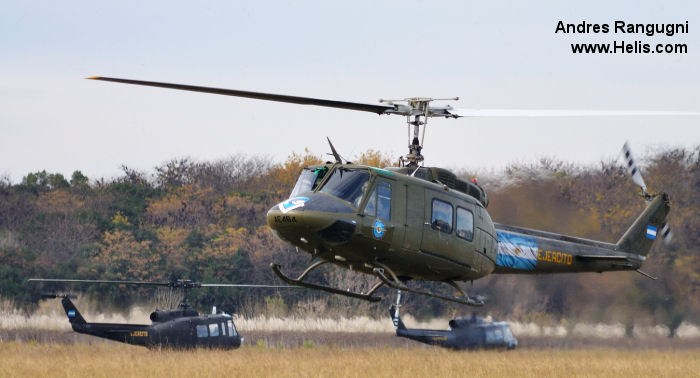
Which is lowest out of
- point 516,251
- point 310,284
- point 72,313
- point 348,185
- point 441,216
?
point 72,313

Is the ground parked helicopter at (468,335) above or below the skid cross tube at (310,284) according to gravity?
below

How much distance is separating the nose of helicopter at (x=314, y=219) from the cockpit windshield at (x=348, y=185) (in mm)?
162

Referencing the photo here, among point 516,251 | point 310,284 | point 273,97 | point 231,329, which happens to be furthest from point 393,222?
point 231,329

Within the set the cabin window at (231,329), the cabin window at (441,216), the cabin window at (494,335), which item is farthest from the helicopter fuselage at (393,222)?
the cabin window at (231,329)

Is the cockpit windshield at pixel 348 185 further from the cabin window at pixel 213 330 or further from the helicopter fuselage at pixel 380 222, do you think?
the cabin window at pixel 213 330

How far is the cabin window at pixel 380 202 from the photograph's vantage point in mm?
17219

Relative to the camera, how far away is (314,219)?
55.0ft

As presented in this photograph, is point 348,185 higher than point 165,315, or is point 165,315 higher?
point 348,185

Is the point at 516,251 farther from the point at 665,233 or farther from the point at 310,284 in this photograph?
the point at 665,233

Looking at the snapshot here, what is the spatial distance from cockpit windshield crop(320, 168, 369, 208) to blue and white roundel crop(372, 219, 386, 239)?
43 cm

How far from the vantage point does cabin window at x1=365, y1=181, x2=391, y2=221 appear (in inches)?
678

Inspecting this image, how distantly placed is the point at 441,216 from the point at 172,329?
13825mm

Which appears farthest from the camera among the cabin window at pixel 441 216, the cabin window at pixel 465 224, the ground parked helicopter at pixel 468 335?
the ground parked helicopter at pixel 468 335

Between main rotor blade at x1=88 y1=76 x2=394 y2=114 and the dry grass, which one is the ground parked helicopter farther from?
main rotor blade at x1=88 y1=76 x2=394 y2=114
